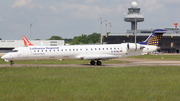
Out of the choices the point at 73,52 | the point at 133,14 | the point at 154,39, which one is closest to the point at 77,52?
the point at 73,52

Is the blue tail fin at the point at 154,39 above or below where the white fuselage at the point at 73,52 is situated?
above

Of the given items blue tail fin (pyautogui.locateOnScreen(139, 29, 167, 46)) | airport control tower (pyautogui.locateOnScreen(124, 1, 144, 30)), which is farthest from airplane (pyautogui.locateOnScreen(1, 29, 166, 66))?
airport control tower (pyautogui.locateOnScreen(124, 1, 144, 30))

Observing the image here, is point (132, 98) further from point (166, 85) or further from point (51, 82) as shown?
point (51, 82)

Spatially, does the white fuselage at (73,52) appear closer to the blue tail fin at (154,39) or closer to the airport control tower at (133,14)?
the blue tail fin at (154,39)

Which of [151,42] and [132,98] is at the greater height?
[151,42]

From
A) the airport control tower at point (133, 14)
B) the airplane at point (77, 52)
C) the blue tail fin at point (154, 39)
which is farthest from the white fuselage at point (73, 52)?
the airport control tower at point (133, 14)

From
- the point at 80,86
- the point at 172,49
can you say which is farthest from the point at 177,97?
the point at 172,49

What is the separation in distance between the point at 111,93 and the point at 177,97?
3.54m

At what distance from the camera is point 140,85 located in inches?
631

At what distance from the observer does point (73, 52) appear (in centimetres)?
3319

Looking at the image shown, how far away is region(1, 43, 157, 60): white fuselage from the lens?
105 feet

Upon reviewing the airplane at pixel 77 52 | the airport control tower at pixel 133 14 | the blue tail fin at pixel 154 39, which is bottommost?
the airplane at pixel 77 52

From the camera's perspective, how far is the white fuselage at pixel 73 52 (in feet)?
105

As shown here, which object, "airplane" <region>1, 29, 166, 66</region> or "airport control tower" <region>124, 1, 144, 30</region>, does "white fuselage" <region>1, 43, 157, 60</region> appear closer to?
"airplane" <region>1, 29, 166, 66</region>
